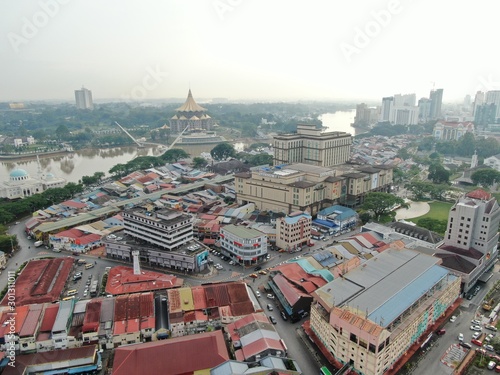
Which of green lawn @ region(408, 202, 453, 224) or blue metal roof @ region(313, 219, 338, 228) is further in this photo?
green lawn @ region(408, 202, 453, 224)

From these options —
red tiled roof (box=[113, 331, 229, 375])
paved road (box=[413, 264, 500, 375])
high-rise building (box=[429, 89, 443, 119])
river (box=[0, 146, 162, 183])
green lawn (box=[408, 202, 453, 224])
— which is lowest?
river (box=[0, 146, 162, 183])

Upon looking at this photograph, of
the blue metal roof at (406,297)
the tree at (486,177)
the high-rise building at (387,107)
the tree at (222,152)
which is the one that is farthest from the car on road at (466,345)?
the high-rise building at (387,107)

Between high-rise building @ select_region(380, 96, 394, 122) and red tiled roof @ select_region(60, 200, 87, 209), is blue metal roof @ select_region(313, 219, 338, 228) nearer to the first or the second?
red tiled roof @ select_region(60, 200, 87, 209)

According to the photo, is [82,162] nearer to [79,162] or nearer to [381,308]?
[79,162]

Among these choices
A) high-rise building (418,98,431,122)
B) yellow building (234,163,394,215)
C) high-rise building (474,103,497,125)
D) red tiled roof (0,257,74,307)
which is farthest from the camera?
high-rise building (418,98,431,122)

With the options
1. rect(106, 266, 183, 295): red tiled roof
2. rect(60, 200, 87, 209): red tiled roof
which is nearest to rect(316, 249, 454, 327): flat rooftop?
rect(106, 266, 183, 295): red tiled roof

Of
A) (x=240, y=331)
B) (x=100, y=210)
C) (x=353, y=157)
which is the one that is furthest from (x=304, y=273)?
(x=353, y=157)

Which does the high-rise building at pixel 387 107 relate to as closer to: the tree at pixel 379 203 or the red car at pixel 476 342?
the tree at pixel 379 203

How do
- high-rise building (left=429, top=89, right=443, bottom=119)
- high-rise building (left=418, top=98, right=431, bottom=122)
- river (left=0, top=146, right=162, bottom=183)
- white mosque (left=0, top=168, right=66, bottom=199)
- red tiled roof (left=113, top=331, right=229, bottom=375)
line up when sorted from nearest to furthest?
red tiled roof (left=113, top=331, right=229, bottom=375), white mosque (left=0, top=168, right=66, bottom=199), river (left=0, top=146, right=162, bottom=183), high-rise building (left=418, top=98, right=431, bottom=122), high-rise building (left=429, top=89, right=443, bottom=119)

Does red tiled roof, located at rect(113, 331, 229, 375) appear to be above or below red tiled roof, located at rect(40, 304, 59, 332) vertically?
below
